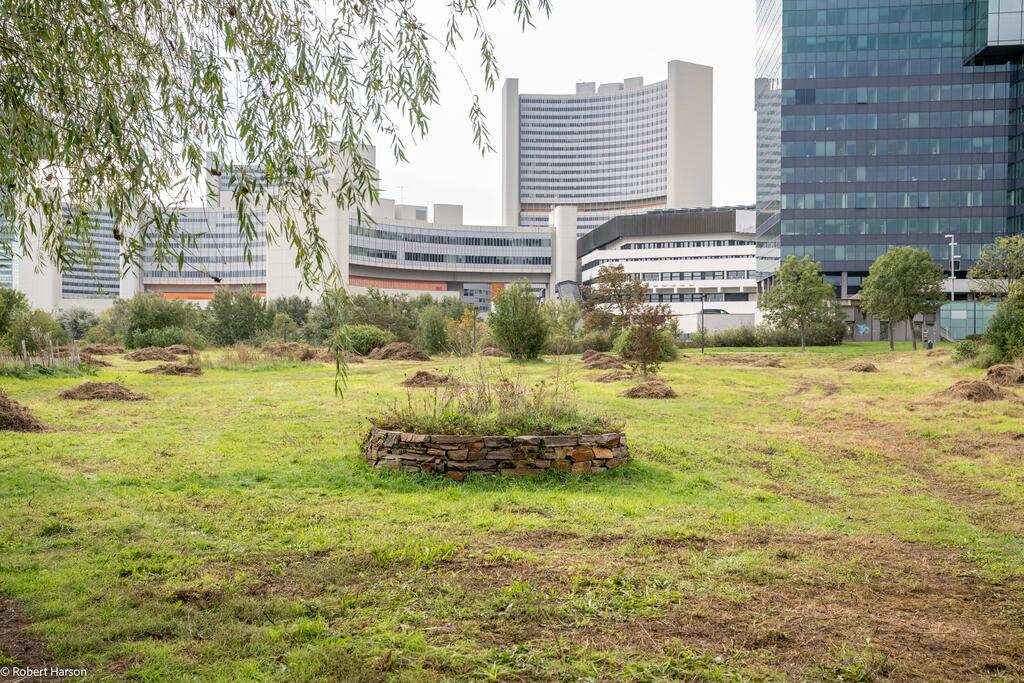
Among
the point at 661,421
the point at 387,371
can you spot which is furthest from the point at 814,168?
the point at 661,421

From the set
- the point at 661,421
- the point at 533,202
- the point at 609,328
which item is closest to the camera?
the point at 661,421

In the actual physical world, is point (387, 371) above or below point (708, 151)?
below

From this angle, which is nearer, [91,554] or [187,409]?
[91,554]

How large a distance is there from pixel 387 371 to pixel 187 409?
1283 cm

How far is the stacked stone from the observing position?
31.7 ft

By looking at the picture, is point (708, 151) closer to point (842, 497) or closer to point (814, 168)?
point (814, 168)

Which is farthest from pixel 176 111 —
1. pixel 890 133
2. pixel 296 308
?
pixel 890 133

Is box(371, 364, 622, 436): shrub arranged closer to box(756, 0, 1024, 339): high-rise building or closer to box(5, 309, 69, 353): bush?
box(5, 309, 69, 353): bush

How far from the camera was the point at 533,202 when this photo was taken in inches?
6658

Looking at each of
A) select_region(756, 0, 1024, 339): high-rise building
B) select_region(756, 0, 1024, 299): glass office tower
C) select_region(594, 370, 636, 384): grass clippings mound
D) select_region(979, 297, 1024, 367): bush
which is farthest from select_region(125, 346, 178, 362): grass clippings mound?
select_region(756, 0, 1024, 299): glass office tower

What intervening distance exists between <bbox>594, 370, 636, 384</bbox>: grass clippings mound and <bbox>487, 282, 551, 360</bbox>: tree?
24.5 ft

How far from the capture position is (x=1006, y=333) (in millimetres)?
26594

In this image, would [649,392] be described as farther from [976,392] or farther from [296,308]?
[296,308]

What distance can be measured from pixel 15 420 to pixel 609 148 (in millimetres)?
155767
